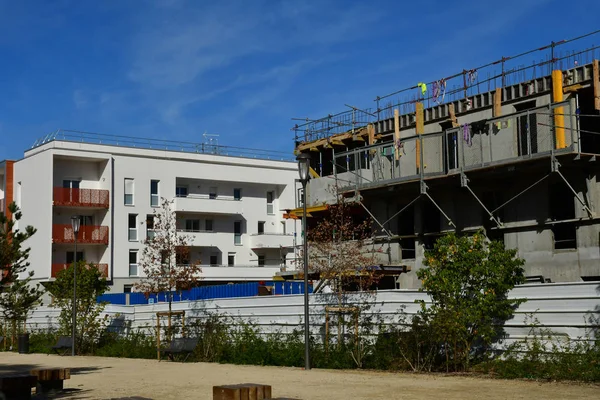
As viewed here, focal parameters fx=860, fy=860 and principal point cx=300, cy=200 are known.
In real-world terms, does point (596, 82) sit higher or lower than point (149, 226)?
higher

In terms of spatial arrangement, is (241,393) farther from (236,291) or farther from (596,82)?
(236,291)

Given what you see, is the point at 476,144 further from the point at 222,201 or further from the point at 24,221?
the point at 24,221

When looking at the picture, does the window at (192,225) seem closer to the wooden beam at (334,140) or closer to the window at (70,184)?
the window at (70,184)

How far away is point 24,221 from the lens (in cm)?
5800

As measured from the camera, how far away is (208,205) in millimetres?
60375

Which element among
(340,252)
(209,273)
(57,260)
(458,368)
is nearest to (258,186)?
(209,273)

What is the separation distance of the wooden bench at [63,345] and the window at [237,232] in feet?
99.1

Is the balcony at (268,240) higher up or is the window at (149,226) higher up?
the window at (149,226)

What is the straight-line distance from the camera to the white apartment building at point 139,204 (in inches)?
2202

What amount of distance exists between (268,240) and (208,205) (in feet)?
17.8

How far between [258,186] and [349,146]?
2616 centimetres

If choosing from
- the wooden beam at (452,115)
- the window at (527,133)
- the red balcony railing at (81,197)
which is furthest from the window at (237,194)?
the window at (527,133)

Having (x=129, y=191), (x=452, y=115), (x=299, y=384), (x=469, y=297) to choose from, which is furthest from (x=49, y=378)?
(x=129, y=191)

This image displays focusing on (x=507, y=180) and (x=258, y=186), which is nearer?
(x=507, y=180)
